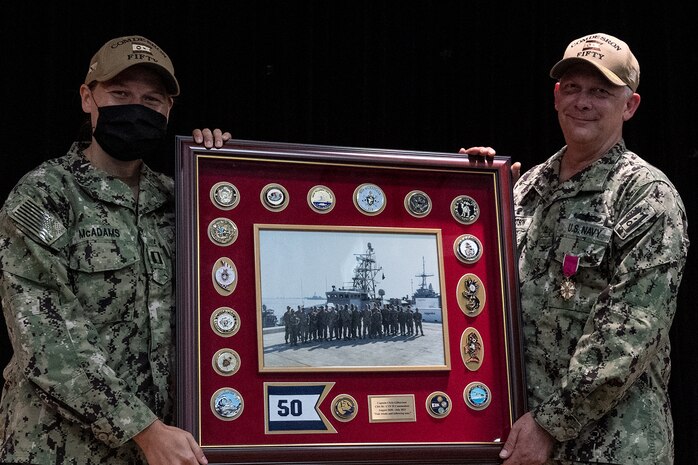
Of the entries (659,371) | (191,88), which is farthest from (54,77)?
Answer: (659,371)

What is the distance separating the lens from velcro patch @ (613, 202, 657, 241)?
115 inches

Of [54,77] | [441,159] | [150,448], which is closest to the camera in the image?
[150,448]

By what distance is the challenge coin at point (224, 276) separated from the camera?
286cm

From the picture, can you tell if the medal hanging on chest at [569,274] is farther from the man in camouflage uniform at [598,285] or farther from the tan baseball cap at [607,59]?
the tan baseball cap at [607,59]

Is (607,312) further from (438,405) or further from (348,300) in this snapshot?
(348,300)

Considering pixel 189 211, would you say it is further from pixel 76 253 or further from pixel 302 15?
pixel 302 15

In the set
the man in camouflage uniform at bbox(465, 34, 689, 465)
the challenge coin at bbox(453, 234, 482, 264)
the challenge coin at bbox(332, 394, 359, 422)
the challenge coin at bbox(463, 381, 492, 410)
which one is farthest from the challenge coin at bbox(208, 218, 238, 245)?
the man in camouflage uniform at bbox(465, 34, 689, 465)

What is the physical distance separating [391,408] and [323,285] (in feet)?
1.28

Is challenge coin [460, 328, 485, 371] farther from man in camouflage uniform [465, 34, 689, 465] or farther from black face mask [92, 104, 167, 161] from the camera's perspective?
black face mask [92, 104, 167, 161]

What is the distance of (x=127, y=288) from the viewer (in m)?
2.83

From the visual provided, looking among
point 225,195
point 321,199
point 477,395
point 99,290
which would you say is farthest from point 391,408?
point 99,290

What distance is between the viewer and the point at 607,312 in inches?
113

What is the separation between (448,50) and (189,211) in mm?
1858

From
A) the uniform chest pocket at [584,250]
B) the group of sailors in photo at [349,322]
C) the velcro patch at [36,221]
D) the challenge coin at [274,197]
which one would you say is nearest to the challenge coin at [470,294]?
the group of sailors in photo at [349,322]
